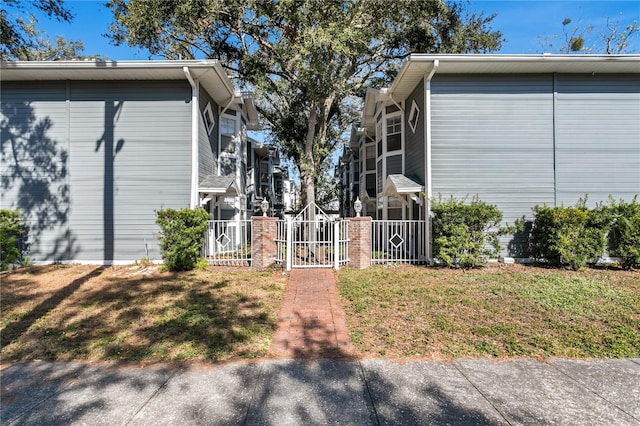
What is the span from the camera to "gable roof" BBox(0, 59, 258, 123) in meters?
8.81

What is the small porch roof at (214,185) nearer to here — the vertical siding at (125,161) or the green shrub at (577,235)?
the vertical siding at (125,161)

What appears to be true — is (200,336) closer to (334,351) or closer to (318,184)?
(334,351)

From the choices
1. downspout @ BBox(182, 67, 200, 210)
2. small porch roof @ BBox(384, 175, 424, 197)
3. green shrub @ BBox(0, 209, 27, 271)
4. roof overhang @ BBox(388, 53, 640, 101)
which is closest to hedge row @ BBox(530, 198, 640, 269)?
small porch roof @ BBox(384, 175, 424, 197)

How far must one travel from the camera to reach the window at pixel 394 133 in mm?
12616

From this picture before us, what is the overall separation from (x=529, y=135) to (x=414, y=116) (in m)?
3.52

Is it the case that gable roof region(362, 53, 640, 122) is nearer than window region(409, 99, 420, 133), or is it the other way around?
gable roof region(362, 53, 640, 122)

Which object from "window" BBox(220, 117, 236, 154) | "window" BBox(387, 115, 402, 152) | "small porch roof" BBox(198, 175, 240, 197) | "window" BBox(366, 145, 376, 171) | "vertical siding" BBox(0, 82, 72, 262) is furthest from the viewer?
"window" BBox(366, 145, 376, 171)

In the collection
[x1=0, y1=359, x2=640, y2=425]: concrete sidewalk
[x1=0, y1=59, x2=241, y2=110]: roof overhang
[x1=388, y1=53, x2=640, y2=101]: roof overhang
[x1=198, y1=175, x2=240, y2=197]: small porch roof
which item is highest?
[x1=388, y1=53, x2=640, y2=101]: roof overhang

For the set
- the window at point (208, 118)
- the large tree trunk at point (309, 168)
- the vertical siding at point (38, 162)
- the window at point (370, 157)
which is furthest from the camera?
the window at point (370, 157)

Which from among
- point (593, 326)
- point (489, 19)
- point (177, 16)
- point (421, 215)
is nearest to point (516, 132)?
point (421, 215)

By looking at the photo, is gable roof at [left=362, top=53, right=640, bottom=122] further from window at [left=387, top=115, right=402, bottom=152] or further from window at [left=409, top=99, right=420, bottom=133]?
window at [left=387, top=115, right=402, bottom=152]

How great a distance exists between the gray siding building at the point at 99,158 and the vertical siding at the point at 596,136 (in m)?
10.5

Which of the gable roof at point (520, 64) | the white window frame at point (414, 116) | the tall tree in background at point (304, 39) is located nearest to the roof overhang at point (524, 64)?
the gable roof at point (520, 64)

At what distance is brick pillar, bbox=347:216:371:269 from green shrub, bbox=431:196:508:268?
183 cm
